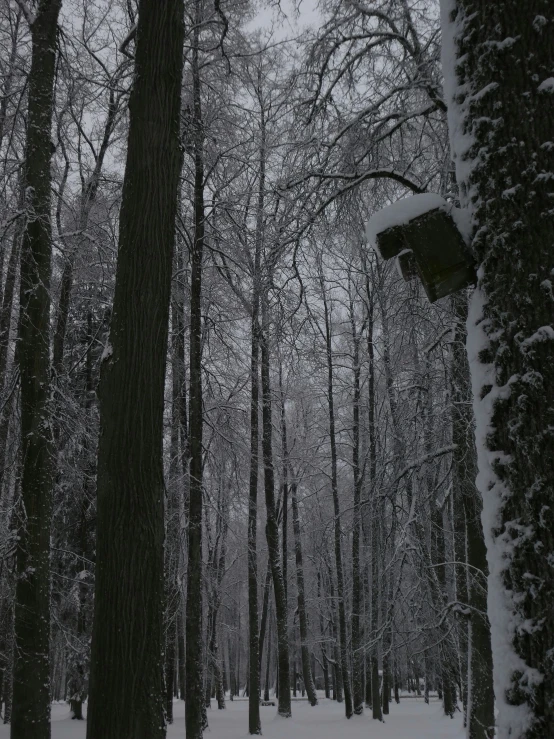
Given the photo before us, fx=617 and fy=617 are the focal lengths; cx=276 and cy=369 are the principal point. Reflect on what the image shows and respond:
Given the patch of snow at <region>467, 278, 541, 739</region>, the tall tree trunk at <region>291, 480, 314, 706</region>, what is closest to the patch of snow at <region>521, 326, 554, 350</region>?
the patch of snow at <region>467, 278, 541, 739</region>

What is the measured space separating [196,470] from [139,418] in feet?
19.7

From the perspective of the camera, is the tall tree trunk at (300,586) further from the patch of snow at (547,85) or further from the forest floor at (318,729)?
the patch of snow at (547,85)

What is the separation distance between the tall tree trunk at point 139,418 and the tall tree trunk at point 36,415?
10.2 feet

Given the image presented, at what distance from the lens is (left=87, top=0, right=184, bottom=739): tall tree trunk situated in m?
3.29

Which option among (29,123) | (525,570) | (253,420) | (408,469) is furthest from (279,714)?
(525,570)

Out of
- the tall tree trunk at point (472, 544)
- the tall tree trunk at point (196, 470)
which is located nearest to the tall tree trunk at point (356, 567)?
the tall tree trunk at point (196, 470)

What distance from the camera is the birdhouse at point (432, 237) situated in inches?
75.9

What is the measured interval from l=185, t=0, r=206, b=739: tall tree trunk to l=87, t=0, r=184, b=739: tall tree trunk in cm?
497

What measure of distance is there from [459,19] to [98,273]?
11.1 meters

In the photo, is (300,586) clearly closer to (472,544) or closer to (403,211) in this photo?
(472,544)

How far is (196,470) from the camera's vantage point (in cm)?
942

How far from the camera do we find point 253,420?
14.2 meters

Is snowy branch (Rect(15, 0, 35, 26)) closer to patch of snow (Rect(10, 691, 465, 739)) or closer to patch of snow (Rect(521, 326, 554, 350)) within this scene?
patch of snow (Rect(521, 326, 554, 350))

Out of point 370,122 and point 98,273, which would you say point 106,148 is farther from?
point 370,122
